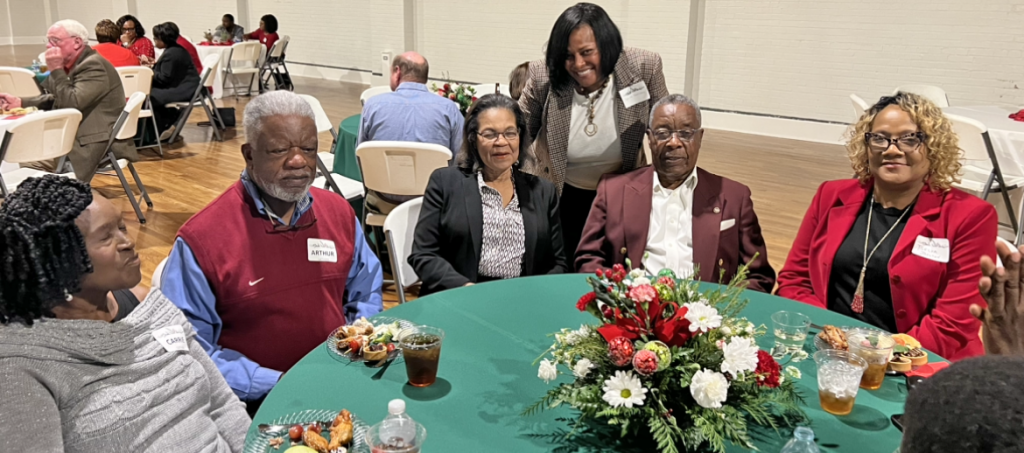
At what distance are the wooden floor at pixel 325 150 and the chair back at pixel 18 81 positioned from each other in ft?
3.57

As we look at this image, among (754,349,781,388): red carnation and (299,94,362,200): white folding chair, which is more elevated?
(754,349,781,388): red carnation

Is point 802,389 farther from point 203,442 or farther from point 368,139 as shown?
point 368,139

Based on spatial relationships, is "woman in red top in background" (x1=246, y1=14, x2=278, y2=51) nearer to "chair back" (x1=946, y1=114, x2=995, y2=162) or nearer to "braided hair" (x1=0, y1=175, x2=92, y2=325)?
"chair back" (x1=946, y1=114, x2=995, y2=162)

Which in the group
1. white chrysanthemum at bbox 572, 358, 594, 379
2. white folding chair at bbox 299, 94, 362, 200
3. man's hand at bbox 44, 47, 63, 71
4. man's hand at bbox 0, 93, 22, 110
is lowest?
white folding chair at bbox 299, 94, 362, 200

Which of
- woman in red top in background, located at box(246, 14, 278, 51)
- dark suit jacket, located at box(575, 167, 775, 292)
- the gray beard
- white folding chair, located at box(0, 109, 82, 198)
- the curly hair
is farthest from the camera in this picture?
woman in red top in background, located at box(246, 14, 278, 51)

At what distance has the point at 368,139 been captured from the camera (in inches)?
179

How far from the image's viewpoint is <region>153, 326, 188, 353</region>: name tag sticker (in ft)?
5.12

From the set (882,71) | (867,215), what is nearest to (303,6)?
(882,71)

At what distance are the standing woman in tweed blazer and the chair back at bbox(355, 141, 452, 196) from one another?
803 mm

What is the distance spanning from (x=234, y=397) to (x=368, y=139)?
2941 mm

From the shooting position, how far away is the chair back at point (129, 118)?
18.0 feet

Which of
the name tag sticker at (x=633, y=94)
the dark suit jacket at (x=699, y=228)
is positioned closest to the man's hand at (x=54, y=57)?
the name tag sticker at (x=633, y=94)

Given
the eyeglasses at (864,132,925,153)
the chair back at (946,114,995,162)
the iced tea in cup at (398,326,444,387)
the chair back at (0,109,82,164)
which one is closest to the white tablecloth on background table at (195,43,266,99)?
the chair back at (0,109,82,164)

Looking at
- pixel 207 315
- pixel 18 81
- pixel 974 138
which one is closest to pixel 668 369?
pixel 207 315
